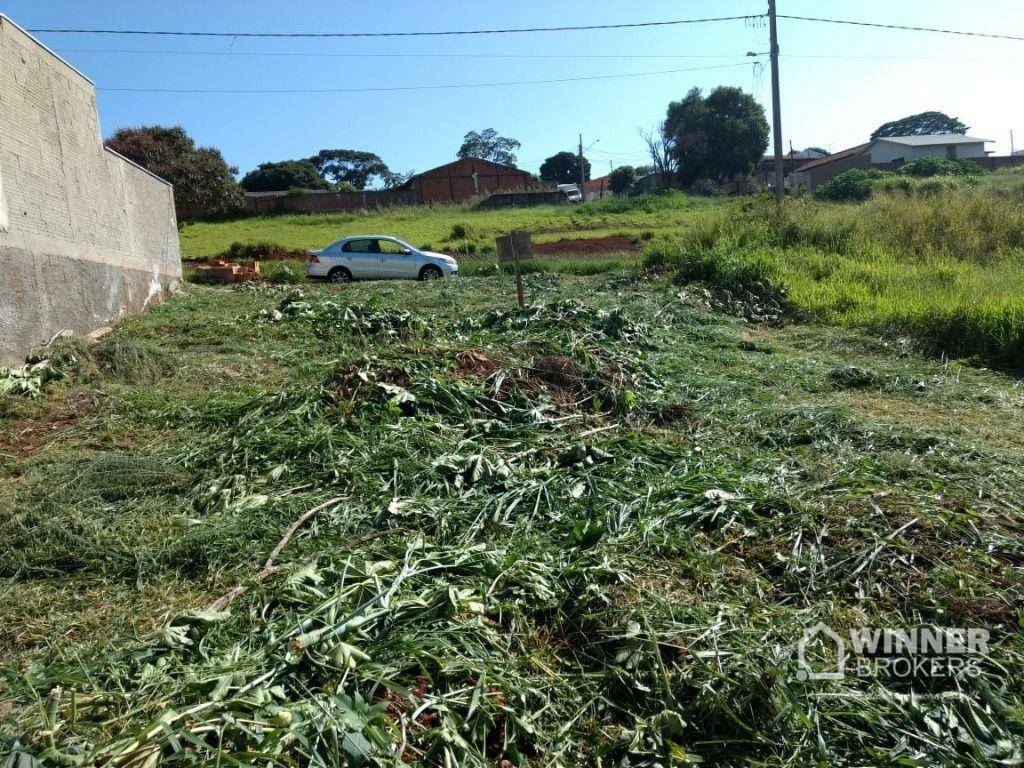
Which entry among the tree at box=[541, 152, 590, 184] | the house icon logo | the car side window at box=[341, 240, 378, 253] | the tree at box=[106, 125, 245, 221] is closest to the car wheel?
the car side window at box=[341, 240, 378, 253]

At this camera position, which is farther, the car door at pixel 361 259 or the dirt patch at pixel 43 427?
the car door at pixel 361 259

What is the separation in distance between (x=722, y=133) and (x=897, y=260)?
148 ft

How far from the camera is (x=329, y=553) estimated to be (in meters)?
3.59

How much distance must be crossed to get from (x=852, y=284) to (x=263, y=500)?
499 inches

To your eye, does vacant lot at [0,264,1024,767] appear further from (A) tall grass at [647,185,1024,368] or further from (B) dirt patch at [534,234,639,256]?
(B) dirt patch at [534,234,639,256]

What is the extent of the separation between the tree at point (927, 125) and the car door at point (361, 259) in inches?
3094

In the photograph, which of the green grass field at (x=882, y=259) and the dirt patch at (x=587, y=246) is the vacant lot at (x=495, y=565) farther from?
the dirt patch at (x=587, y=246)

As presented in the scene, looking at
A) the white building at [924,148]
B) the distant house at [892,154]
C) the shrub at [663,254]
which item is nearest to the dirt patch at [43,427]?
the shrub at [663,254]

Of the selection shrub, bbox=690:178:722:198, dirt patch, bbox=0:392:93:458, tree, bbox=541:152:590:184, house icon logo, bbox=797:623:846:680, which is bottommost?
house icon logo, bbox=797:623:846:680

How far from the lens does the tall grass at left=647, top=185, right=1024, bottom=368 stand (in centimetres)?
971

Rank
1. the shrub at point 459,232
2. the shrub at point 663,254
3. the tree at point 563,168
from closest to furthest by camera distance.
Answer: the shrub at point 663,254, the shrub at point 459,232, the tree at point 563,168

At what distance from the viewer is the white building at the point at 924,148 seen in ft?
188

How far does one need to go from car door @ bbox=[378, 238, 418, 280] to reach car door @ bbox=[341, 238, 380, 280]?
0.65ft

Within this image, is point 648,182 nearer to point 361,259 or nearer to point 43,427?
point 361,259
